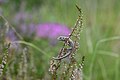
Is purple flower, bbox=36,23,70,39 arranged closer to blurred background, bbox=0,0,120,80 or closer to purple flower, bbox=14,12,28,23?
blurred background, bbox=0,0,120,80

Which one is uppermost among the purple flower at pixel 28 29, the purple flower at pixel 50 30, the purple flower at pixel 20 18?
the purple flower at pixel 20 18

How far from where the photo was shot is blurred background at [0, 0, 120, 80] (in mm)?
1984

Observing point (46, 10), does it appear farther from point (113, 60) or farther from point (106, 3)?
point (113, 60)

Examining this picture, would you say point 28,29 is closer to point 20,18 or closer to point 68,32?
point 20,18

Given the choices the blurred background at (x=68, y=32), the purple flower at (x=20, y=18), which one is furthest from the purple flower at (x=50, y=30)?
the purple flower at (x=20, y=18)


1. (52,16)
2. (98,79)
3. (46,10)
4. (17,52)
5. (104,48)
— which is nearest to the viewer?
(17,52)

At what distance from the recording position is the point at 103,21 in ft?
11.1

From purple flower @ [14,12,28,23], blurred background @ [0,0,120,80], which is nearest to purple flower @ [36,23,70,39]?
blurred background @ [0,0,120,80]

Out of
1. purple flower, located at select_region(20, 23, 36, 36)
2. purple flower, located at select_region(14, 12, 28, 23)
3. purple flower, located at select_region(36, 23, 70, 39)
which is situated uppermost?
purple flower, located at select_region(14, 12, 28, 23)

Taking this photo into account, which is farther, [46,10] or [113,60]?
[46,10]

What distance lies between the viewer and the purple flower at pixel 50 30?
8.36 ft

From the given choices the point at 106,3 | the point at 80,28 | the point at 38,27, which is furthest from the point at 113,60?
the point at 80,28

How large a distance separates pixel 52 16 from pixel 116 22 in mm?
529

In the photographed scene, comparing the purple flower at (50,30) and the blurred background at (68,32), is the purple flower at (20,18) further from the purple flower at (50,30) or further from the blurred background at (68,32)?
the purple flower at (50,30)
